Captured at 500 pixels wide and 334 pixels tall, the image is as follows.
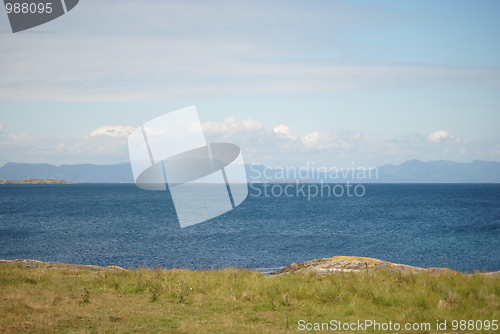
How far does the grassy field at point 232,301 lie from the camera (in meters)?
11.0

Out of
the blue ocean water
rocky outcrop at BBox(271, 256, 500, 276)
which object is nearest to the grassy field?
rocky outcrop at BBox(271, 256, 500, 276)

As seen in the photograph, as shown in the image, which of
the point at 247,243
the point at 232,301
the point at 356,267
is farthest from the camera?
the point at 247,243

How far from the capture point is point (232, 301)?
14000 mm

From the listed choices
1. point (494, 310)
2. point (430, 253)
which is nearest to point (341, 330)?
point (494, 310)

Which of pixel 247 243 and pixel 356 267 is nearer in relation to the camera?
pixel 356 267

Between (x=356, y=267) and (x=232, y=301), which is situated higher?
(x=232, y=301)

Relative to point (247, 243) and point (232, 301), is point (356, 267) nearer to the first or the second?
point (232, 301)

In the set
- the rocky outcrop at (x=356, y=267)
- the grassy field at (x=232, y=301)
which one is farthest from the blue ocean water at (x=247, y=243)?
the grassy field at (x=232, y=301)

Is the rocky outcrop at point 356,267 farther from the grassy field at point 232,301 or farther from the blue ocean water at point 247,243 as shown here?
the blue ocean water at point 247,243

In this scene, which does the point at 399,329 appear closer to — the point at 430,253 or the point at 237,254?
the point at 237,254

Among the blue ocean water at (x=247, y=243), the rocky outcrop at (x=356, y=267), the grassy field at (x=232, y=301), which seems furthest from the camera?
the blue ocean water at (x=247, y=243)

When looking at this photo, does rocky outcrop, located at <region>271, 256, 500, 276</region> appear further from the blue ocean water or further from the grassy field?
the blue ocean water

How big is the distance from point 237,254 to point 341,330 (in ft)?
99.6

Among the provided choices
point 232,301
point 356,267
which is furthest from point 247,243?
point 232,301
